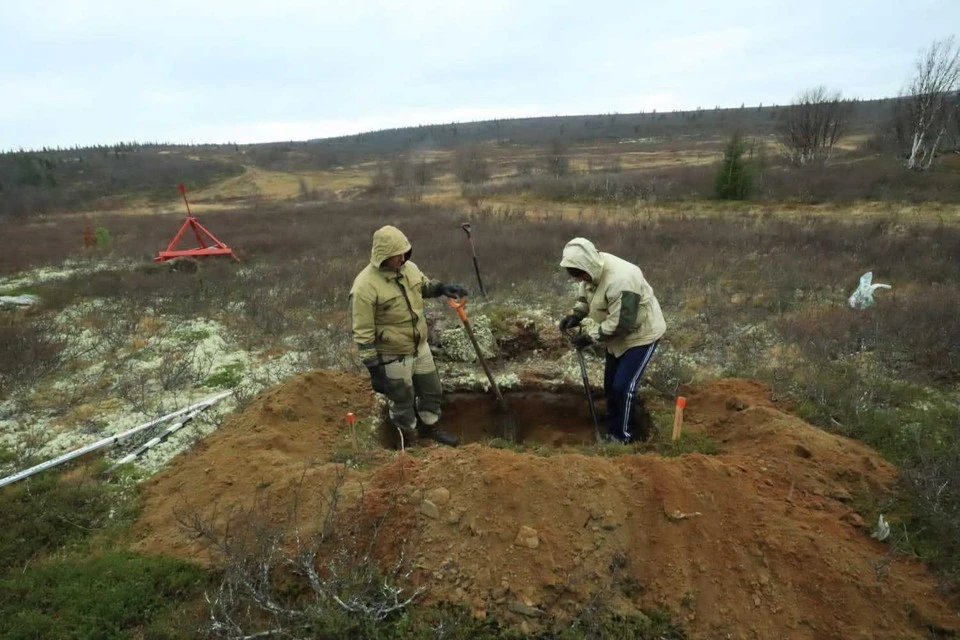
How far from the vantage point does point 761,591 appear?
2730 millimetres

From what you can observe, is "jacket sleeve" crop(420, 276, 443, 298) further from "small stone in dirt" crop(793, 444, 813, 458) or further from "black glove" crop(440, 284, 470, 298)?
"small stone in dirt" crop(793, 444, 813, 458)

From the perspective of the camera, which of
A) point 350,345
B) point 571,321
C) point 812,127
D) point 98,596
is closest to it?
point 98,596

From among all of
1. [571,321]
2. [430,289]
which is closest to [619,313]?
[571,321]

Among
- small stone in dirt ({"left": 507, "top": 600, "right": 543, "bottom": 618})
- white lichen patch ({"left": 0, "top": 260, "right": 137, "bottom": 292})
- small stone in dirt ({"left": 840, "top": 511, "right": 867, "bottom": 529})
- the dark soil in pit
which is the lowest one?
the dark soil in pit

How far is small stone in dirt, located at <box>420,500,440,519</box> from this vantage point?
3.12 metres

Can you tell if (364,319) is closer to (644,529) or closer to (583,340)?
(583,340)

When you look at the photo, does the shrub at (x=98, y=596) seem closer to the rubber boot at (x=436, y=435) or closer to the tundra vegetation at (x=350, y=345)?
Answer: the tundra vegetation at (x=350, y=345)

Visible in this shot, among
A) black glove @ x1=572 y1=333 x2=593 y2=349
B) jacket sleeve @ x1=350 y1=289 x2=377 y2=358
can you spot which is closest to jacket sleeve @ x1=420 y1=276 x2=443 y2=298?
jacket sleeve @ x1=350 y1=289 x2=377 y2=358

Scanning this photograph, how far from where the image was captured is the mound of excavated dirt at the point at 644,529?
267 cm

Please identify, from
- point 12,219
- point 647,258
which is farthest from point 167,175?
point 647,258

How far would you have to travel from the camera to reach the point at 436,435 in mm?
4945

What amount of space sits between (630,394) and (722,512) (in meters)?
1.29

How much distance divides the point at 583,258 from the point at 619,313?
50cm

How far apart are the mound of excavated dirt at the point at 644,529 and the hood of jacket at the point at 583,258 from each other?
141 cm
